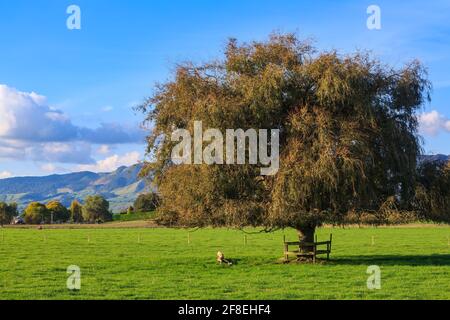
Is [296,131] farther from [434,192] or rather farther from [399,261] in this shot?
[399,261]

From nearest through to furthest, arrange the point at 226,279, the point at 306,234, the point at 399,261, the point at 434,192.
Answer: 1. the point at 226,279
2. the point at 434,192
3. the point at 306,234
4. the point at 399,261

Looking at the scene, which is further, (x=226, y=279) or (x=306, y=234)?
(x=306, y=234)

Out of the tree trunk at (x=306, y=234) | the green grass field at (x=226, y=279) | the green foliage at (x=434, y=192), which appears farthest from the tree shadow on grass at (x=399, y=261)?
the green foliage at (x=434, y=192)

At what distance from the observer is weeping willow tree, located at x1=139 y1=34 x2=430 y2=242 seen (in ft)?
93.2

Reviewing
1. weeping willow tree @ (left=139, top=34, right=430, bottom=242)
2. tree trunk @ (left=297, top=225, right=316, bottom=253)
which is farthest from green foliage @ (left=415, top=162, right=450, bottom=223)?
tree trunk @ (left=297, top=225, right=316, bottom=253)

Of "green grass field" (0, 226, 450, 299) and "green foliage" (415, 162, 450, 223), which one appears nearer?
"green grass field" (0, 226, 450, 299)

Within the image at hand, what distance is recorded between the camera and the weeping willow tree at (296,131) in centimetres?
2841

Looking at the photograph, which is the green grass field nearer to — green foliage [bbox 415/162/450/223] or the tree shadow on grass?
the tree shadow on grass

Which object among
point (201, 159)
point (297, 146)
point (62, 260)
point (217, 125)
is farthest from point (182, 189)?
point (62, 260)

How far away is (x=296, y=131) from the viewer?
29156 millimetres

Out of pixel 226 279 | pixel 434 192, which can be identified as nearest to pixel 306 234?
pixel 434 192

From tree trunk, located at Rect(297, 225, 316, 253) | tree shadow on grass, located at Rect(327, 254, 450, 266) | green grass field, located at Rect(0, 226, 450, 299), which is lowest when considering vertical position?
tree shadow on grass, located at Rect(327, 254, 450, 266)

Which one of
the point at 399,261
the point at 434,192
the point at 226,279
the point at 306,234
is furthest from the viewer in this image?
the point at 399,261
